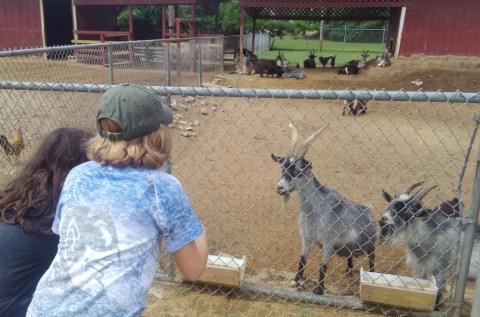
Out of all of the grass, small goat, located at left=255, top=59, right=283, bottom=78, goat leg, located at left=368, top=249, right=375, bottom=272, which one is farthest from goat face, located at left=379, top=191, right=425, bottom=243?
the grass

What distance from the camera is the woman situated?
1.80m

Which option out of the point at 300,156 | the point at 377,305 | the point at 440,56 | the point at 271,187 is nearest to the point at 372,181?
the point at 271,187

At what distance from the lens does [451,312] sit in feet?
8.97

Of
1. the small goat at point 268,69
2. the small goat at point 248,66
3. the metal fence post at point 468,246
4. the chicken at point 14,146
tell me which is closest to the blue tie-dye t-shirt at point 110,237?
the metal fence post at point 468,246

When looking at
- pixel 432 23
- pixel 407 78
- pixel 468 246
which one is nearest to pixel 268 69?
pixel 407 78

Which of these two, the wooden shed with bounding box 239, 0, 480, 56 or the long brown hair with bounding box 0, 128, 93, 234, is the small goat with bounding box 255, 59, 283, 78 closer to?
the wooden shed with bounding box 239, 0, 480, 56

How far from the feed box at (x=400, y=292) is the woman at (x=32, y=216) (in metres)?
2.08

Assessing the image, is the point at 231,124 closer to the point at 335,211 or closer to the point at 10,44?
the point at 335,211

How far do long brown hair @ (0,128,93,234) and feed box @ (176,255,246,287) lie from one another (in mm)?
1475

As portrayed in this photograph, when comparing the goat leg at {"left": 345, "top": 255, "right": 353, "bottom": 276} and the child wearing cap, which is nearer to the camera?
the child wearing cap

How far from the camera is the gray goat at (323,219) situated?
11.8ft

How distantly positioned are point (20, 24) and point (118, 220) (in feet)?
64.4

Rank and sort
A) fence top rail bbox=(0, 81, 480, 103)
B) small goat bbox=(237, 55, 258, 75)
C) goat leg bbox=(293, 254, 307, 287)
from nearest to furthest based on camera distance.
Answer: fence top rail bbox=(0, 81, 480, 103)
goat leg bbox=(293, 254, 307, 287)
small goat bbox=(237, 55, 258, 75)

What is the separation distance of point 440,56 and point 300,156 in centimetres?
1387
